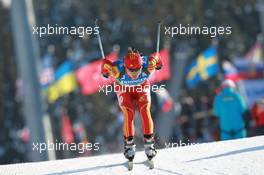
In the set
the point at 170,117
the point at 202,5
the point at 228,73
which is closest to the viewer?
the point at 228,73

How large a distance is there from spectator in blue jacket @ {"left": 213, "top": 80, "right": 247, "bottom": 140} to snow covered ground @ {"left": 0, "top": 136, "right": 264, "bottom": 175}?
136cm

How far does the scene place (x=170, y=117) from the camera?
20.2 metres

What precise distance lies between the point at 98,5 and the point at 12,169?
53.5ft

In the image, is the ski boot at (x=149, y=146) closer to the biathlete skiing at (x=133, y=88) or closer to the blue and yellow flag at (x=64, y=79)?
the biathlete skiing at (x=133, y=88)

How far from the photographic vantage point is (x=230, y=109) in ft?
33.2

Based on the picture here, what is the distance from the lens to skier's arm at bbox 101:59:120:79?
7.08m

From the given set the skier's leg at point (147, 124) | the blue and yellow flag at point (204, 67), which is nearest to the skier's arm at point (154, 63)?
the skier's leg at point (147, 124)

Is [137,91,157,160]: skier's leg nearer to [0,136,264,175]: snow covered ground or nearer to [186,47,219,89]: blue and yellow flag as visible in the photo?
[0,136,264,175]: snow covered ground

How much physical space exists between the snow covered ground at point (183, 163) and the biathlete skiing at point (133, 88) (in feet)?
0.86

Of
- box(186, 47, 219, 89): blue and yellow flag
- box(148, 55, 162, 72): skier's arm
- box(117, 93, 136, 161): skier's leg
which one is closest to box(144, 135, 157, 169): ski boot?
box(117, 93, 136, 161): skier's leg

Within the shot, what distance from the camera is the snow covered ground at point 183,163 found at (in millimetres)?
7211

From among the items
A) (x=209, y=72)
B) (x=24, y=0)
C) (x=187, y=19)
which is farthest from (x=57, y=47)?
(x=24, y=0)

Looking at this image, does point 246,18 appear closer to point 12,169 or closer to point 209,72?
point 209,72

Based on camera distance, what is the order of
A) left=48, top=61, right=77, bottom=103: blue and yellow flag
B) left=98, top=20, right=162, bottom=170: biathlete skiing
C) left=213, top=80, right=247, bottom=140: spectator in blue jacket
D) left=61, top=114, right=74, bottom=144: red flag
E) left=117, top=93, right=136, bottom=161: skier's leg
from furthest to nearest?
left=61, top=114, right=74, bottom=144: red flag < left=48, top=61, right=77, bottom=103: blue and yellow flag < left=213, top=80, right=247, bottom=140: spectator in blue jacket < left=117, top=93, right=136, bottom=161: skier's leg < left=98, top=20, right=162, bottom=170: biathlete skiing
